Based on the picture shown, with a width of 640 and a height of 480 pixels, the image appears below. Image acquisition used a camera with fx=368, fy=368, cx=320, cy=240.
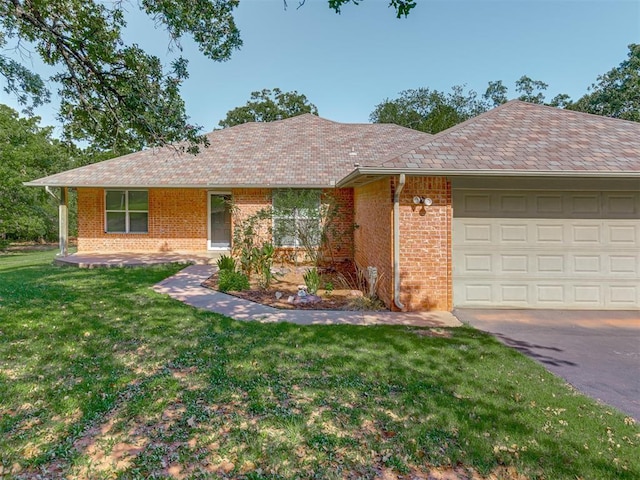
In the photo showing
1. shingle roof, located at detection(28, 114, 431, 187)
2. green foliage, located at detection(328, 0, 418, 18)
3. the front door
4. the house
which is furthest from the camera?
the front door

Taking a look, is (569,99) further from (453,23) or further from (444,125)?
(453,23)

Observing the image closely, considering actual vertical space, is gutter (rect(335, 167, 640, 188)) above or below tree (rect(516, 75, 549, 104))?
→ below

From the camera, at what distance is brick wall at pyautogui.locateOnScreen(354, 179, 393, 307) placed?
731 centimetres

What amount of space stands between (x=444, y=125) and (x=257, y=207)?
77.2 ft

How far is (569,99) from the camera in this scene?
34.8 metres

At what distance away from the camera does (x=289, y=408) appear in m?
3.47

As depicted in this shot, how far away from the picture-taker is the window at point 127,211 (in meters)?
14.0

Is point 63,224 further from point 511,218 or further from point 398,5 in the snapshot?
point 511,218

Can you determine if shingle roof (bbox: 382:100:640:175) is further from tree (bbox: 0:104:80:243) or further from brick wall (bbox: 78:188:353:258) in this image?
tree (bbox: 0:104:80:243)

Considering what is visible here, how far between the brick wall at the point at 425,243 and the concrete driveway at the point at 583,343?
2.32ft

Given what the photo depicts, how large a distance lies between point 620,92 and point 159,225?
35.4 m

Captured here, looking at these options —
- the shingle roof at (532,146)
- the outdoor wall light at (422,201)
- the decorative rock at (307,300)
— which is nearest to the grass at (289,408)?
the decorative rock at (307,300)

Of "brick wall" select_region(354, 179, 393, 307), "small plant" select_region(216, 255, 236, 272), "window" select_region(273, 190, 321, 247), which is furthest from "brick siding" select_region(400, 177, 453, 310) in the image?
"small plant" select_region(216, 255, 236, 272)

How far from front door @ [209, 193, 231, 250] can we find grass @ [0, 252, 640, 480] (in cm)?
866
